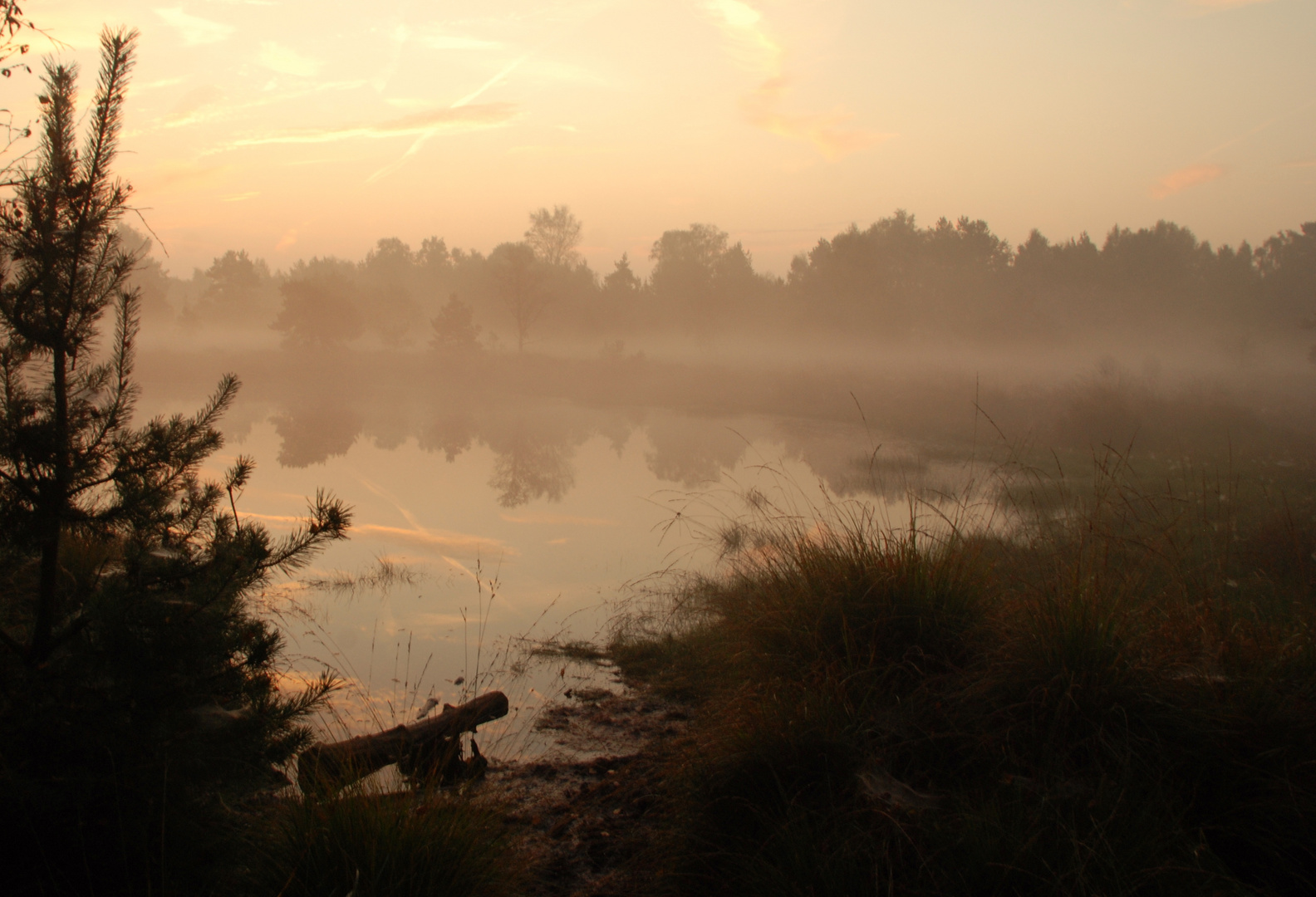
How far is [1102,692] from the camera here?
293 centimetres

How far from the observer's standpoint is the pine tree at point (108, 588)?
230cm

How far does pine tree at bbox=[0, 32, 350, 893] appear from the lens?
2.30 m

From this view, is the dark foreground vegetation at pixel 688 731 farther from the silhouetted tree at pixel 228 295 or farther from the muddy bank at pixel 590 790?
the silhouetted tree at pixel 228 295

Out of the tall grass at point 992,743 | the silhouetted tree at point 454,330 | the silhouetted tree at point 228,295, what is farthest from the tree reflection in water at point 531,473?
the silhouetted tree at point 228,295

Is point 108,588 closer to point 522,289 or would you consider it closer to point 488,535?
point 488,535

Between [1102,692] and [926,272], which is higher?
[926,272]

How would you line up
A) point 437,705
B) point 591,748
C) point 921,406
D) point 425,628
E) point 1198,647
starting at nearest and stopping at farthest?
point 1198,647, point 591,748, point 437,705, point 425,628, point 921,406

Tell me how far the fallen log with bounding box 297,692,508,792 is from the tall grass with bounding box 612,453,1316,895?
125 cm

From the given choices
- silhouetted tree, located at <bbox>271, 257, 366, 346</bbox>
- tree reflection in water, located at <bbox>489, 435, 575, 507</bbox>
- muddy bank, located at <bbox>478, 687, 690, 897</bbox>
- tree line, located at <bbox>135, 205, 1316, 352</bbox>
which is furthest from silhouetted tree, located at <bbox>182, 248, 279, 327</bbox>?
muddy bank, located at <bbox>478, 687, 690, 897</bbox>

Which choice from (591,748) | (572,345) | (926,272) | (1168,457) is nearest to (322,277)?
(572,345)

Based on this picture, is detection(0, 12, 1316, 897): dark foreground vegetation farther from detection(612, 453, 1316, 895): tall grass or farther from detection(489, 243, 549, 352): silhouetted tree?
detection(489, 243, 549, 352): silhouetted tree

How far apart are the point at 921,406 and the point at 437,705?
83.5ft

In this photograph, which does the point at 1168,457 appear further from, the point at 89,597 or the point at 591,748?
the point at 89,597

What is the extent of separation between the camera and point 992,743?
2.97 m
